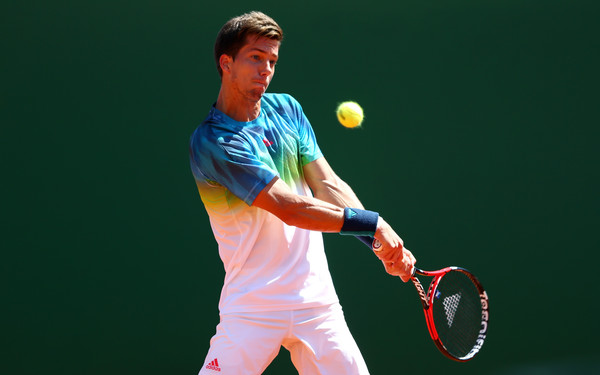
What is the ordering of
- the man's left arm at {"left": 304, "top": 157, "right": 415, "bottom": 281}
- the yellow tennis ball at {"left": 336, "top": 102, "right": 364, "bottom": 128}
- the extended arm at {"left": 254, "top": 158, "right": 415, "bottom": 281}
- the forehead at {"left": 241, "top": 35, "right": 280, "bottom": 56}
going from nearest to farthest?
the extended arm at {"left": 254, "top": 158, "right": 415, "bottom": 281}
the forehead at {"left": 241, "top": 35, "right": 280, "bottom": 56}
the man's left arm at {"left": 304, "top": 157, "right": 415, "bottom": 281}
the yellow tennis ball at {"left": 336, "top": 102, "right": 364, "bottom": 128}

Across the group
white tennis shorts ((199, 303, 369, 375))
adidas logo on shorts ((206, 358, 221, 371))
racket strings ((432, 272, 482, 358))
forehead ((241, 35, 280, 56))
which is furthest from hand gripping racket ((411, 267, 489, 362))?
forehead ((241, 35, 280, 56))

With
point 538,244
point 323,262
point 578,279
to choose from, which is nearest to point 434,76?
point 538,244

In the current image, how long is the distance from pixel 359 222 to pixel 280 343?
1.61ft

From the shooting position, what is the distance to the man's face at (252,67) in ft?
8.50

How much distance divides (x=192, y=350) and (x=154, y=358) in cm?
19

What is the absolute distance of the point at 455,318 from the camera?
3.05m

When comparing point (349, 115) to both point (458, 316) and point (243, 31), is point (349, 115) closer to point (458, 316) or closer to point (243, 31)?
point (243, 31)

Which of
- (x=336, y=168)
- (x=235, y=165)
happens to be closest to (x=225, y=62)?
(x=235, y=165)

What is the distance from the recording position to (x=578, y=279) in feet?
13.8

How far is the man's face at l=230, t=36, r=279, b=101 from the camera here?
2.59 metres

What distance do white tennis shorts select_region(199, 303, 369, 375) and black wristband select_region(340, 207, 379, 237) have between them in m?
0.31

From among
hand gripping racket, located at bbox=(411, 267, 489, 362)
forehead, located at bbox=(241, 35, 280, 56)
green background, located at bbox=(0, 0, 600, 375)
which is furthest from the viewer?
green background, located at bbox=(0, 0, 600, 375)

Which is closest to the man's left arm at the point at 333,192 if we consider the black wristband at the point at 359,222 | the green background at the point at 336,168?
the black wristband at the point at 359,222

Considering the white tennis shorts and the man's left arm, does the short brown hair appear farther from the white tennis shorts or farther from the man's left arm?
the white tennis shorts
